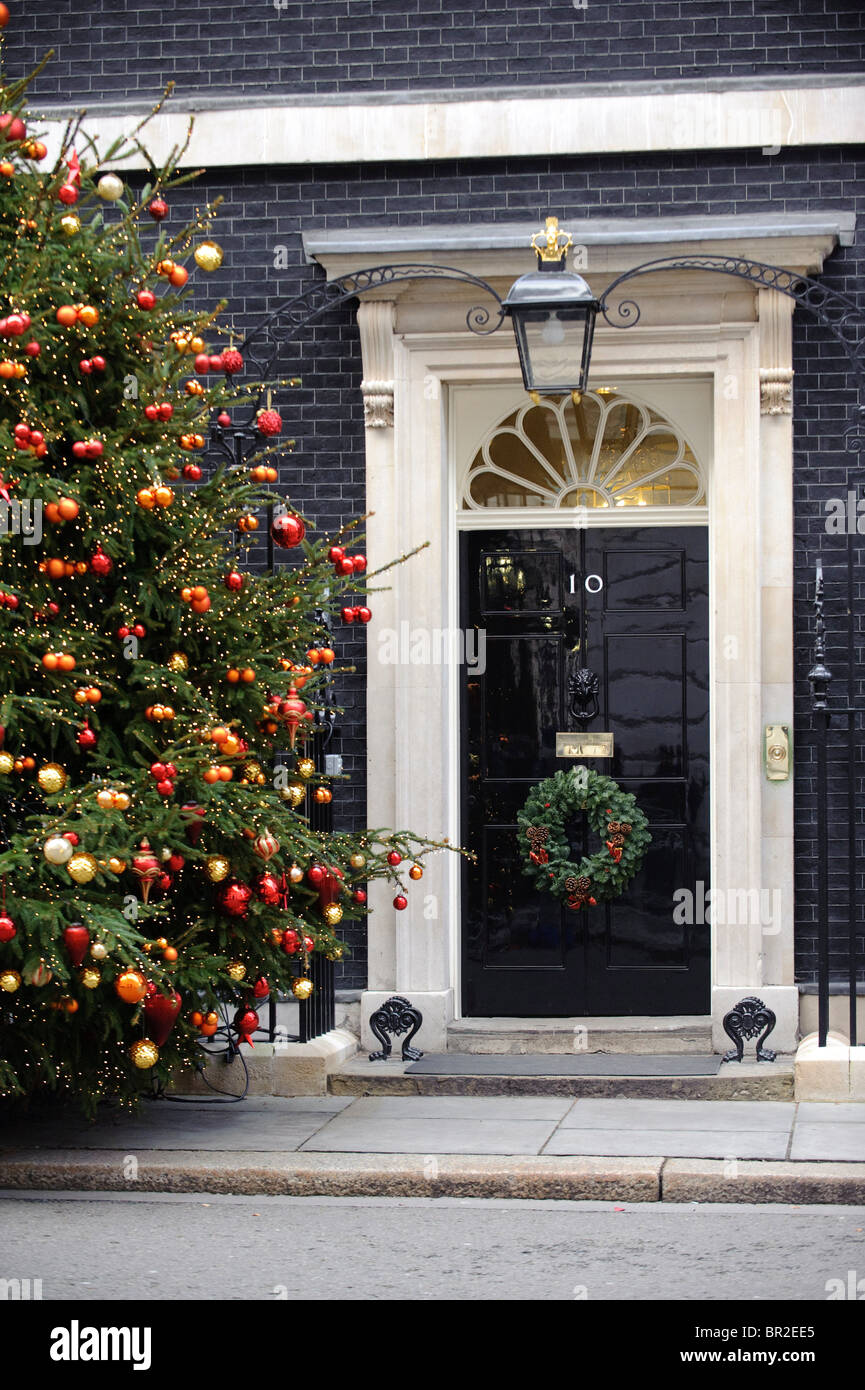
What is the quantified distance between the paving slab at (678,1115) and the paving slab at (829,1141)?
0.11 meters

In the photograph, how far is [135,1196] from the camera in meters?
7.16

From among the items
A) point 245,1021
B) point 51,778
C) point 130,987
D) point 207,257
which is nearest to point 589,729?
point 245,1021

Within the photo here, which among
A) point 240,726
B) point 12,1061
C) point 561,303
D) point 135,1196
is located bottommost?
point 135,1196

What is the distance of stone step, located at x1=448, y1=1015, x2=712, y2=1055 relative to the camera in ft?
31.1

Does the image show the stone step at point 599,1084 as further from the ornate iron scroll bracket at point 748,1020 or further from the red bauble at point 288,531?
the red bauble at point 288,531

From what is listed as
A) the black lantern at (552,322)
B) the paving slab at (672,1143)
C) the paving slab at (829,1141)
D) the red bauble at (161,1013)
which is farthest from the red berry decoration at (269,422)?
the paving slab at (829,1141)

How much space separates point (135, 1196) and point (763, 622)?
14.4ft

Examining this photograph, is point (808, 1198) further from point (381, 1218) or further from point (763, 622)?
point (763, 622)

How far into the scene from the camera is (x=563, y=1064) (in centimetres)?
920

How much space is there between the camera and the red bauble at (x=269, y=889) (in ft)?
23.5

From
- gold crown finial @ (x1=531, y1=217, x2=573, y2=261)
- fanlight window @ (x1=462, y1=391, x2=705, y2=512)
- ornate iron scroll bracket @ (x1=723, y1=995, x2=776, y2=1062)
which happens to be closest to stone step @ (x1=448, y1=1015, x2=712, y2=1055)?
ornate iron scroll bracket @ (x1=723, y1=995, x2=776, y2=1062)
